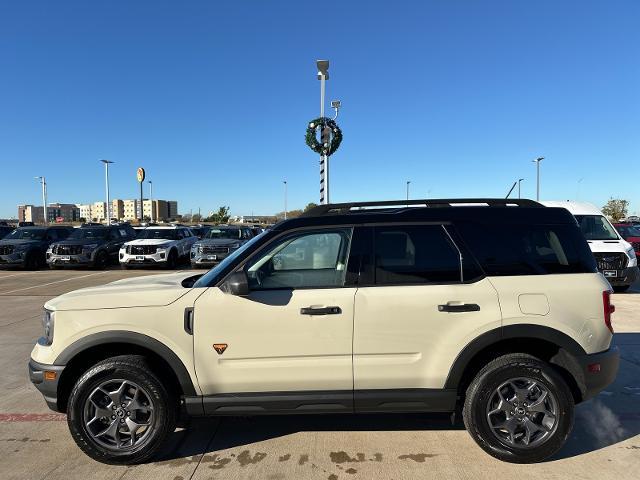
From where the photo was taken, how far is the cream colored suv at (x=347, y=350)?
10.9 ft

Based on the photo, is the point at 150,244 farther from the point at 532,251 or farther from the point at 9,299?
the point at 532,251

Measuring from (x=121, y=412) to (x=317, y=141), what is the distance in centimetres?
1163

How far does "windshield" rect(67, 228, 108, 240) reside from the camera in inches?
713

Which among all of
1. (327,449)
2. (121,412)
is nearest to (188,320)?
(121,412)

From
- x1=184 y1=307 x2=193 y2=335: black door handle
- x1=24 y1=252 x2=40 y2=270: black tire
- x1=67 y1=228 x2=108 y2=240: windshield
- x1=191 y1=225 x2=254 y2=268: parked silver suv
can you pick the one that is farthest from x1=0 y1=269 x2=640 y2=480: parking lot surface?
x1=67 y1=228 x2=108 y2=240: windshield

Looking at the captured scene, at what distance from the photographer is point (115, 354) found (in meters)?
3.54

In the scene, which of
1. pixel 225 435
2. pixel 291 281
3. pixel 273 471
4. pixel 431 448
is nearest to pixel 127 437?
pixel 225 435

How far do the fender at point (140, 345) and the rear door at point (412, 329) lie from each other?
122cm

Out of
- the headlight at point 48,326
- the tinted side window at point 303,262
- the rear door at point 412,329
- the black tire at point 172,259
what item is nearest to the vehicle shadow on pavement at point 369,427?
→ the rear door at point 412,329

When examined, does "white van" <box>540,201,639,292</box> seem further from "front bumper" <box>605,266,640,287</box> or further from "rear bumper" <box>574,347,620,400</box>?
"rear bumper" <box>574,347,620,400</box>

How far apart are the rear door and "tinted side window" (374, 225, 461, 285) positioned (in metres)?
0.01

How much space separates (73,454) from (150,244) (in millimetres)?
13730

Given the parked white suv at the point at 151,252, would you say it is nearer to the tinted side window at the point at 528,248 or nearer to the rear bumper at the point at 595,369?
the tinted side window at the point at 528,248

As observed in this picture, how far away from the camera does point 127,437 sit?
3438mm
